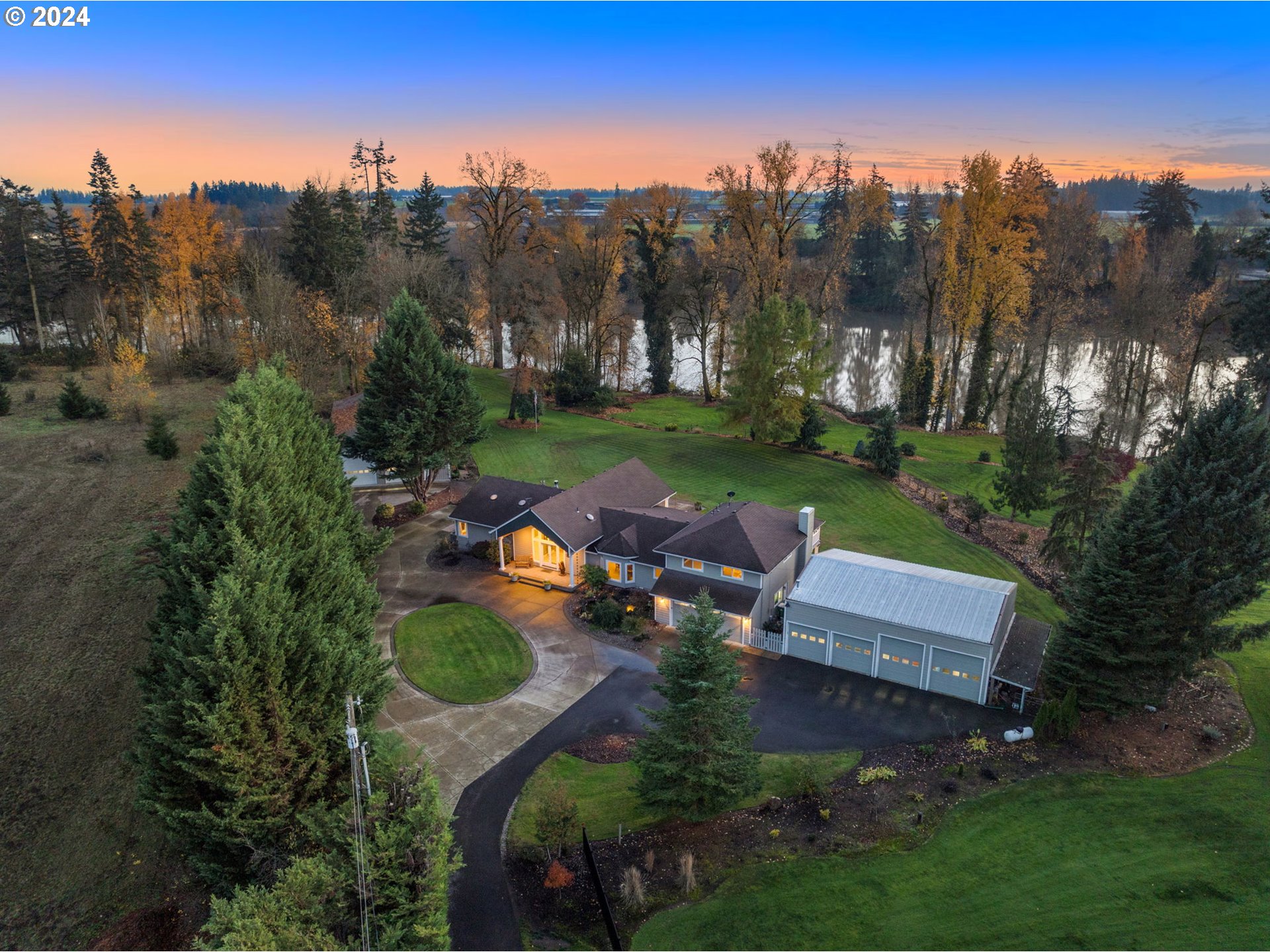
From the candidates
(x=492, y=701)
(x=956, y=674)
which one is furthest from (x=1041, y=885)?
(x=492, y=701)

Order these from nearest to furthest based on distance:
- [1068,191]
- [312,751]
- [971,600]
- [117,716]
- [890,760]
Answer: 1. [312,751]
2. [890,760]
3. [117,716]
4. [971,600]
5. [1068,191]

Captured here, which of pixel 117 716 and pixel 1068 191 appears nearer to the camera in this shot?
pixel 117 716

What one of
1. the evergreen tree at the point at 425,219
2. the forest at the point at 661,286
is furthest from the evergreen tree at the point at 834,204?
the evergreen tree at the point at 425,219

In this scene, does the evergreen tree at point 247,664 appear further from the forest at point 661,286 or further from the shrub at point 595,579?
the forest at point 661,286

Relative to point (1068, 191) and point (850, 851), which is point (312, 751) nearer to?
point (850, 851)

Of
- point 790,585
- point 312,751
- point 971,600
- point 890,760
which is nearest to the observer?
point 312,751

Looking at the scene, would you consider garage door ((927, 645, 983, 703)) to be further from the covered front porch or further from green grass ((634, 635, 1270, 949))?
the covered front porch

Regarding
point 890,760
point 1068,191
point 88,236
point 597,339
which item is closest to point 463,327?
point 597,339

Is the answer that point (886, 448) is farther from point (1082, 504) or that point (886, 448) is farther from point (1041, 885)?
point (1041, 885)
